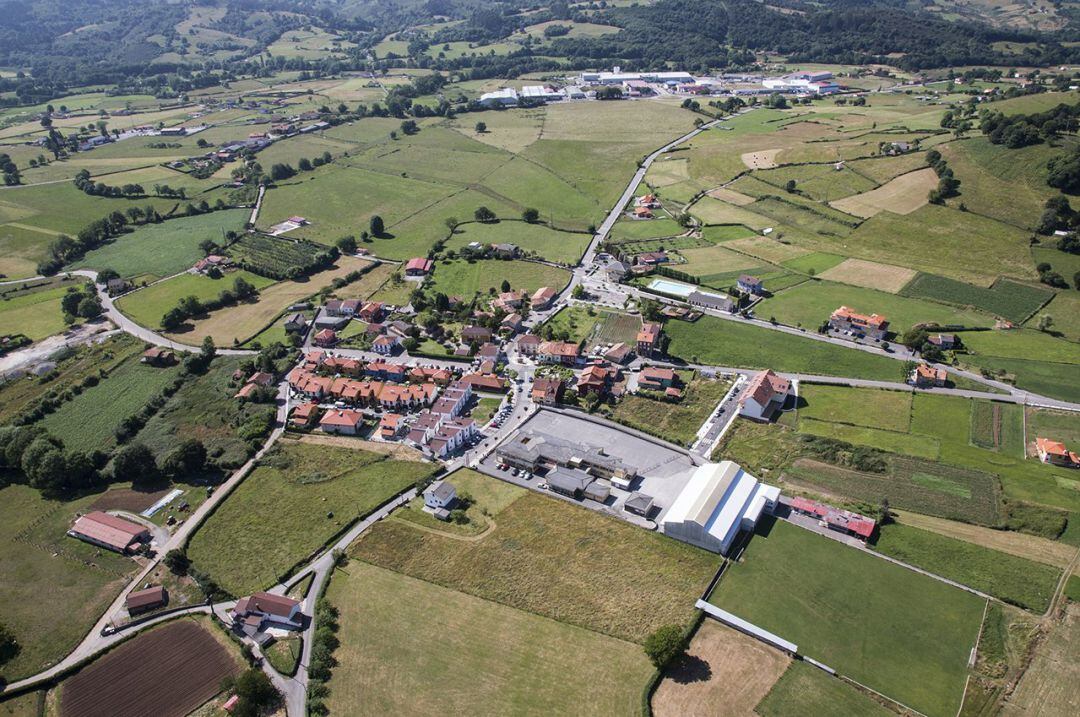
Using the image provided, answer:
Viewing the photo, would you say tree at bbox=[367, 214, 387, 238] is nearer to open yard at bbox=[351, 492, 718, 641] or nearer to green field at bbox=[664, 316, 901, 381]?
green field at bbox=[664, 316, 901, 381]

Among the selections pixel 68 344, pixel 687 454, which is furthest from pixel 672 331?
pixel 68 344

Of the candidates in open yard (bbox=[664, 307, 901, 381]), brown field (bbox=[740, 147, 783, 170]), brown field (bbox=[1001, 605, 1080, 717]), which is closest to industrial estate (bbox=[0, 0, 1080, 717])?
brown field (bbox=[1001, 605, 1080, 717])

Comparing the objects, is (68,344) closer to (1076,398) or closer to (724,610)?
(724,610)

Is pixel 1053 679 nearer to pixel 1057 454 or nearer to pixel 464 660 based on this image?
pixel 1057 454

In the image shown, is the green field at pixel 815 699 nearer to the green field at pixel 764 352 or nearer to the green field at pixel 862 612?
the green field at pixel 862 612

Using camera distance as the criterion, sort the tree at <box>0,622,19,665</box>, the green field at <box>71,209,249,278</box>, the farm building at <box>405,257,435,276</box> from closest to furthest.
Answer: the tree at <box>0,622,19,665</box>, the farm building at <box>405,257,435,276</box>, the green field at <box>71,209,249,278</box>
